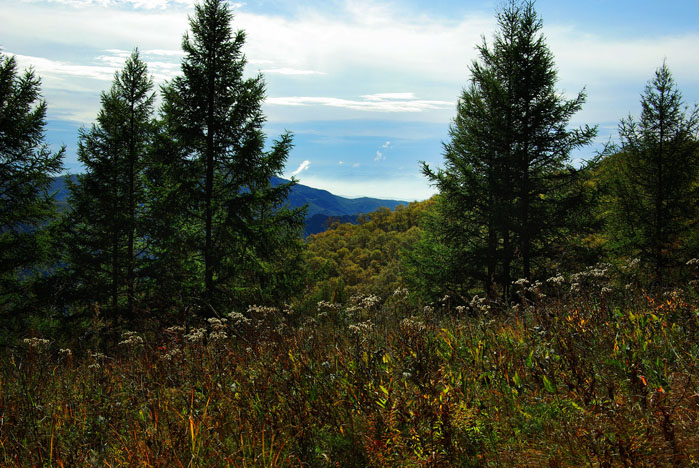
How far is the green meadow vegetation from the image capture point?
2.53m

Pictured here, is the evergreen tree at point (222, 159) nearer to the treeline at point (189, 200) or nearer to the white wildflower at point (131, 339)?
the treeline at point (189, 200)

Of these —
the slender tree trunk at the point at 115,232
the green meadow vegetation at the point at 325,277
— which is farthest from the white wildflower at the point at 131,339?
the slender tree trunk at the point at 115,232

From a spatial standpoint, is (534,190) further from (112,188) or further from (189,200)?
(112,188)

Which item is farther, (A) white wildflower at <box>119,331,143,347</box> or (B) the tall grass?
(A) white wildflower at <box>119,331,143,347</box>

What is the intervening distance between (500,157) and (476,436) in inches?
549

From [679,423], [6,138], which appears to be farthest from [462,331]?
[6,138]

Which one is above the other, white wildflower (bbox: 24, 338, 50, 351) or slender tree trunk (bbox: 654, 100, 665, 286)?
slender tree trunk (bbox: 654, 100, 665, 286)

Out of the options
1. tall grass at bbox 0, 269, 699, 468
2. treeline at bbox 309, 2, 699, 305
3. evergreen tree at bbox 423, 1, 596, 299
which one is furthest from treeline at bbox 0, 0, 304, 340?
tall grass at bbox 0, 269, 699, 468

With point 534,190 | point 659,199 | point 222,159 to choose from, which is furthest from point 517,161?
point 222,159

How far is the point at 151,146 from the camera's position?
1392 cm

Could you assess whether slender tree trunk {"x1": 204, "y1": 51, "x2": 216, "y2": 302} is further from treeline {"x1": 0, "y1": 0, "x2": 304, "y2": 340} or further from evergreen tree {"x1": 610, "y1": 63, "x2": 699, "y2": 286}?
evergreen tree {"x1": 610, "y1": 63, "x2": 699, "y2": 286}

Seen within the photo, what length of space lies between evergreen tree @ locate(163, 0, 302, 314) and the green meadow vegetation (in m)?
0.08

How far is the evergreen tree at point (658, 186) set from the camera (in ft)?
55.3

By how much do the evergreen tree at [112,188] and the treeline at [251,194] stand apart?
7 centimetres
